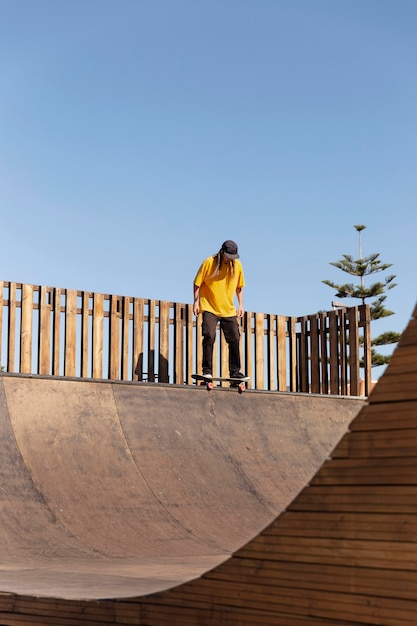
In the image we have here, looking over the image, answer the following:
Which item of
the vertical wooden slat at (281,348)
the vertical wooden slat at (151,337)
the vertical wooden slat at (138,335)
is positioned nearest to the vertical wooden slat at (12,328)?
the vertical wooden slat at (138,335)

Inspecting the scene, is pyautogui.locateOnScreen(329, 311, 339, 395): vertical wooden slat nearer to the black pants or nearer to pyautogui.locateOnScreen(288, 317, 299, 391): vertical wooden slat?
pyautogui.locateOnScreen(288, 317, 299, 391): vertical wooden slat

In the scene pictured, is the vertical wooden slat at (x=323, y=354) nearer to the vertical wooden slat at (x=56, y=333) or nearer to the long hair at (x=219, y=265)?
the long hair at (x=219, y=265)

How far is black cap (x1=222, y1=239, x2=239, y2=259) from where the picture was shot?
925 centimetres

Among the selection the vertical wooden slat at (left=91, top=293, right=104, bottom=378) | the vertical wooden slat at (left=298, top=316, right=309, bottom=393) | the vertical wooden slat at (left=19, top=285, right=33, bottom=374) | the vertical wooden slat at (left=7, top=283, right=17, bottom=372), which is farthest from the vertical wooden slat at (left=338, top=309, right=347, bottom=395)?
the vertical wooden slat at (left=7, top=283, right=17, bottom=372)

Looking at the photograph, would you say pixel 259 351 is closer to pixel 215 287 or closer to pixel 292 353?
pixel 292 353

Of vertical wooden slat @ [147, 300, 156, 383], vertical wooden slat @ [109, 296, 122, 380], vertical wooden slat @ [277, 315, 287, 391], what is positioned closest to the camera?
vertical wooden slat @ [109, 296, 122, 380]

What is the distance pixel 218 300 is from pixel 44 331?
208cm

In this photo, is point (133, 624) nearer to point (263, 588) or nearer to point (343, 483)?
point (263, 588)

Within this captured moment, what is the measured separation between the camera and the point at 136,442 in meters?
7.68

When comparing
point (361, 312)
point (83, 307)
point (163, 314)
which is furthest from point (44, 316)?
point (361, 312)

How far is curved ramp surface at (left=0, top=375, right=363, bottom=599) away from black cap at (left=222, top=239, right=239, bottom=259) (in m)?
1.41

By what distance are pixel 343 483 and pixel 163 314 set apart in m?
8.02

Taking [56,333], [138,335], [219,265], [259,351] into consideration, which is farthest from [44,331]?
[259,351]

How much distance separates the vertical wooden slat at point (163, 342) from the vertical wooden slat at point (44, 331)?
1.44m
